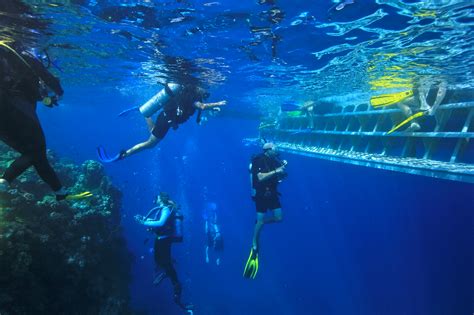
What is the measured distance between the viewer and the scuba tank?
989 cm

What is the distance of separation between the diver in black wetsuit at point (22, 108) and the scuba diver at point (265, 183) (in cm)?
703

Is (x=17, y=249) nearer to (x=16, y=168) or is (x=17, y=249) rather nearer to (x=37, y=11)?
(x=16, y=168)

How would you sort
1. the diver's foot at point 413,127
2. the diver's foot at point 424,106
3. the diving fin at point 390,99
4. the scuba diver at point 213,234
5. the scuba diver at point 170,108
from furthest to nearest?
the scuba diver at point 213,234, the diving fin at point 390,99, the diver's foot at point 424,106, the diver's foot at point 413,127, the scuba diver at point 170,108

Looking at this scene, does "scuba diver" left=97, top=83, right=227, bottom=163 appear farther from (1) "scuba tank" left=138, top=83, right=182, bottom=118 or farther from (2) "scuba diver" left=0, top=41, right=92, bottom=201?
(2) "scuba diver" left=0, top=41, right=92, bottom=201

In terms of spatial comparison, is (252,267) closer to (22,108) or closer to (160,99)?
(160,99)

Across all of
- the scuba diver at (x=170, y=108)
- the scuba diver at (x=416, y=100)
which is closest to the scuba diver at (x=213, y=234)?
the scuba diver at (x=170, y=108)

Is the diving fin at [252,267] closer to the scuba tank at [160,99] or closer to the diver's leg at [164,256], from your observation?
the diver's leg at [164,256]

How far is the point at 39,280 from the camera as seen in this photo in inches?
317

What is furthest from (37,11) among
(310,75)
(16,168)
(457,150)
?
(457,150)

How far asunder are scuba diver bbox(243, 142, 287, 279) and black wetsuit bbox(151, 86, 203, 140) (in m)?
3.02

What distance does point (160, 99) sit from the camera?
10.1 m

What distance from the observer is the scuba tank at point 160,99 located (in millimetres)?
9891

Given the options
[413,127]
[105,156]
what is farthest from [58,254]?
[413,127]

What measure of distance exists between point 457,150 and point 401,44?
457 cm
